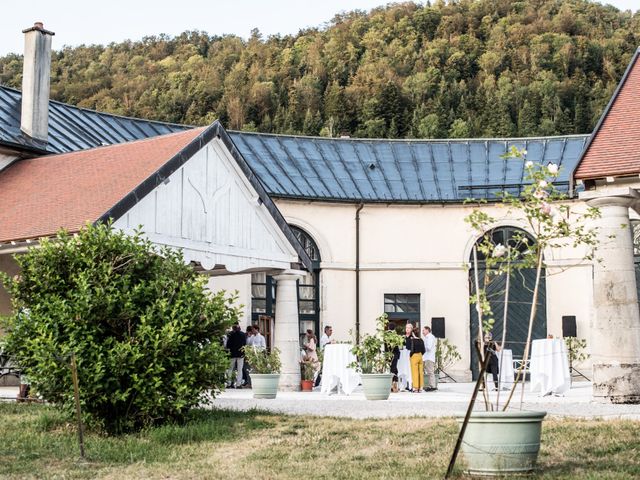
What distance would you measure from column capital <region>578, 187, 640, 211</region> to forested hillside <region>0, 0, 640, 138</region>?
35.9 metres

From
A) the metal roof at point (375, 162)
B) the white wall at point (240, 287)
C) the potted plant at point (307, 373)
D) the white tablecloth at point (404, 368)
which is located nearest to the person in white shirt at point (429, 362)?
the white tablecloth at point (404, 368)

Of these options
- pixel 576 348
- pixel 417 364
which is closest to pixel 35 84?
pixel 417 364

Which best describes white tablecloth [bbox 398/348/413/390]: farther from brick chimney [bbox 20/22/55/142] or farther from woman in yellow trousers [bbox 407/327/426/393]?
brick chimney [bbox 20/22/55/142]

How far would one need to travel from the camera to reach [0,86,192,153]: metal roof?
68.5 feet

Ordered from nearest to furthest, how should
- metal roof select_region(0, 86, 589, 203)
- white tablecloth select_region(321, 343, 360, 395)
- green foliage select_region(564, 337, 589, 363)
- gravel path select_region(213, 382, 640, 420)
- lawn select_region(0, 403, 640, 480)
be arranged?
lawn select_region(0, 403, 640, 480) < gravel path select_region(213, 382, 640, 420) < white tablecloth select_region(321, 343, 360, 395) < green foliage select_region(564, 337, 589, 363) < metal roof select_region(0, 86, 589, 203)

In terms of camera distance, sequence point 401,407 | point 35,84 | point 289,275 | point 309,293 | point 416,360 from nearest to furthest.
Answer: point 401,407 < point 289,275 < point 416,360 < point 35,84 < point 309,293

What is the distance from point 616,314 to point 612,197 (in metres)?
1.90

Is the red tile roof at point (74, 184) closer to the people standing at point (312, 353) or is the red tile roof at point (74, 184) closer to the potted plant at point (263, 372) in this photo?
the potted plant at point (263, 372)

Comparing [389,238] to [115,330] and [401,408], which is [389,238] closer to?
[401,408]

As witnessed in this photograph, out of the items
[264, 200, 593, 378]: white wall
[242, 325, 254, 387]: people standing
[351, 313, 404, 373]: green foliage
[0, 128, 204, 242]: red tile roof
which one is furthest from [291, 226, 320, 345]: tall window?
[351, 313, 404, 373]: green foliage

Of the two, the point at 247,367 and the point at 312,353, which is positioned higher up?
the point at 312,353

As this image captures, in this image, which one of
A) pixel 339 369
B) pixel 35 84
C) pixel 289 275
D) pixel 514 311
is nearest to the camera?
pixel 339 369

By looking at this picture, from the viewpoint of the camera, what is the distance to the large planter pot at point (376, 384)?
52.7 feet

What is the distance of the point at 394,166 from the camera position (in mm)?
30562
